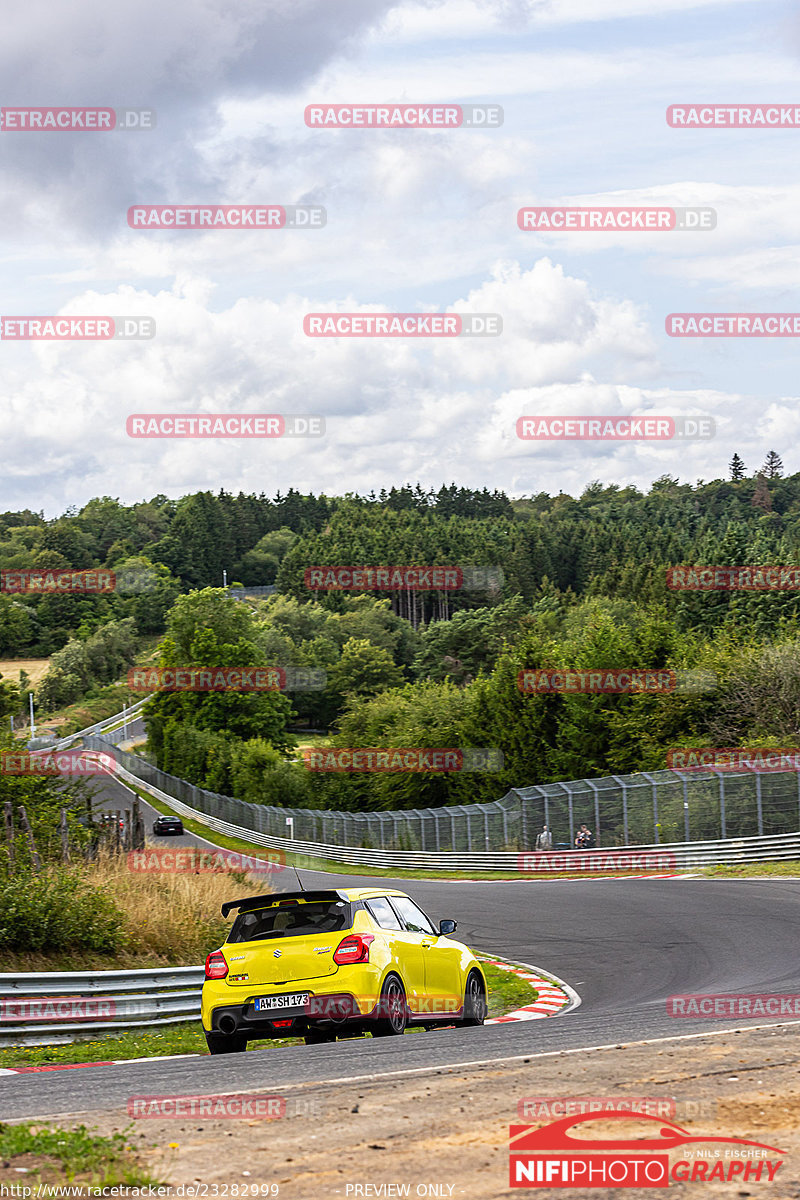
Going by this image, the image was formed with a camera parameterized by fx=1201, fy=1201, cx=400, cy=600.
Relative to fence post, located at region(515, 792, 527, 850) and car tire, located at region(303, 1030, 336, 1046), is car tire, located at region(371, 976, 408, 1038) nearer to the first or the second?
car tire, located at region(303, 1030, 336, 1046)

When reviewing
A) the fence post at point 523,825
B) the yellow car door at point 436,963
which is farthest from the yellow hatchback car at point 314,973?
the fence post at point 523,825

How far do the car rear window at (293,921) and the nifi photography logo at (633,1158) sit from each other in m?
4.85

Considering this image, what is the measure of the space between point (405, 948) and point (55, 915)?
4.69 m

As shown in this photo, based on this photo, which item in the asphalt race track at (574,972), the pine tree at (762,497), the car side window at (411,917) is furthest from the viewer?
the pine tree at (762,497)

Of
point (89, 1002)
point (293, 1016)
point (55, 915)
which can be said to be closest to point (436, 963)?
point (293, 1016)

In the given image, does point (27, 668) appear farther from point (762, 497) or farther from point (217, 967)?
point (217, 967)

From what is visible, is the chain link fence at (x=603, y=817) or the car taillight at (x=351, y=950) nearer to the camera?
the car taillight at (x=351, y=950)

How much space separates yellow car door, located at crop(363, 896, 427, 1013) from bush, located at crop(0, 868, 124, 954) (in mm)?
4236

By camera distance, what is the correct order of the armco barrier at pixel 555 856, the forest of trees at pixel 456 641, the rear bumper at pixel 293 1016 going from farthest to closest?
1. the forest of trees at pixel 456 641
2. the armco barrier at pixel 555 856
3. the rear bumper at pixel 293 1016

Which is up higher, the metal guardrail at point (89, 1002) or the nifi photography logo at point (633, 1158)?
the nifi photography logo at point (633, 1158)

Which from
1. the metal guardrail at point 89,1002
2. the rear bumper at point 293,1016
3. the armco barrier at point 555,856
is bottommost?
the armco barrier at point 555,856

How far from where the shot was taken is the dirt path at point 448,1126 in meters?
4.91

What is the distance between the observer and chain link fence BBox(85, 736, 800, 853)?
98.8ft

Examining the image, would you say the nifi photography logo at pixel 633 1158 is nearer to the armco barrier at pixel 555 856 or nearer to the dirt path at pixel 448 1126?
the dirt path at pixel 448 1126
